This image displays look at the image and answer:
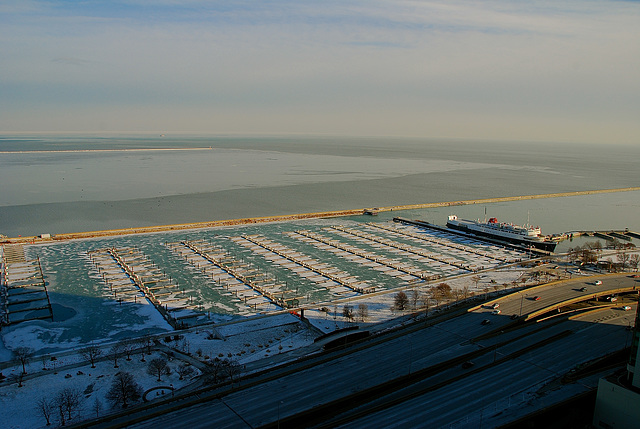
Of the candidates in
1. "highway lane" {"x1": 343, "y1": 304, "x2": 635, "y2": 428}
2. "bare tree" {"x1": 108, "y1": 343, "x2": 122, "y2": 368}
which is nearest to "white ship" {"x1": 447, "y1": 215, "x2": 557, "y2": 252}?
"highway lane" {"x1": 343, "y1": 304, "x2": 635, "y2": 428}

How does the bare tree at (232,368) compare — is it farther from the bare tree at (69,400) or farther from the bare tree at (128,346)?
the bare tree at (69,400)

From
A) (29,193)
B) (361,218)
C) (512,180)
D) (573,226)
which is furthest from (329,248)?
(512,180)

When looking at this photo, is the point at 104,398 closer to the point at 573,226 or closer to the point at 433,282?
the point at 433,282

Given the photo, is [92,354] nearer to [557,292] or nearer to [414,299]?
[414,299]

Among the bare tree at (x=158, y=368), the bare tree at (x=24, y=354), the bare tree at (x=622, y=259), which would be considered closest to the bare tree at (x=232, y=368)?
the bare tree at (x=158, y=368)

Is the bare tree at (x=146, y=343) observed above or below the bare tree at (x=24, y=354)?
above
